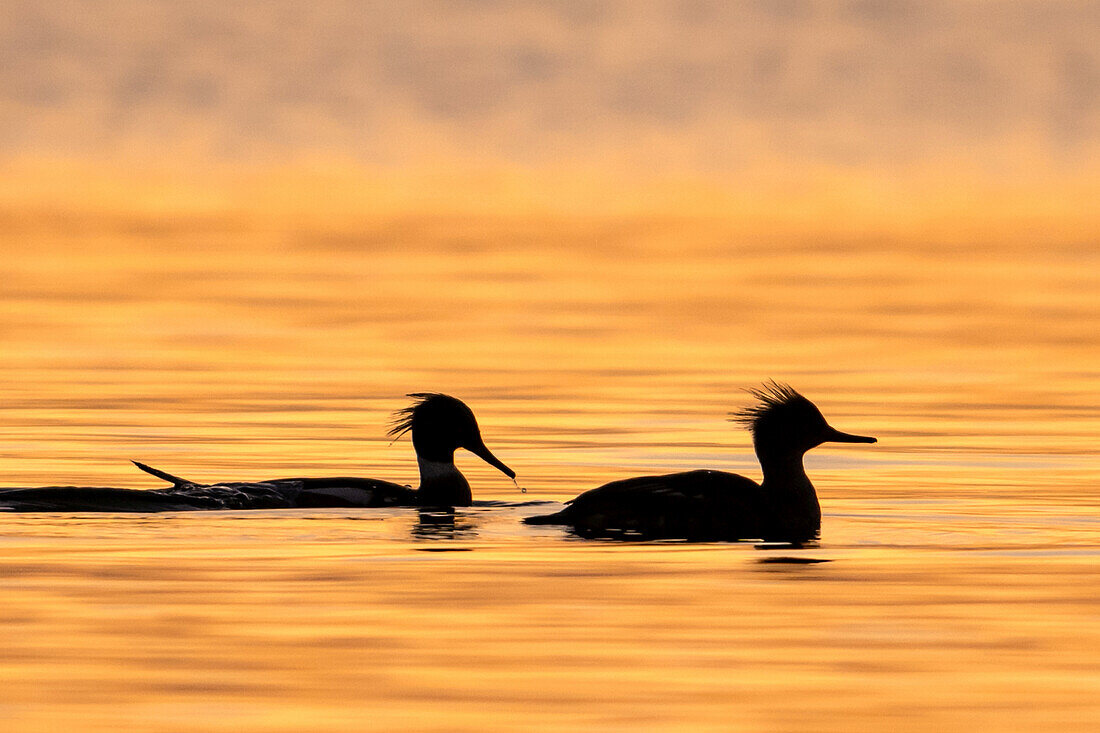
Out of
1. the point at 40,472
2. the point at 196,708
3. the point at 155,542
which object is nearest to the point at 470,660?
the point at 196,708

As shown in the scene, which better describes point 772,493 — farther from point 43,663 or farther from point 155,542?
point 43,663

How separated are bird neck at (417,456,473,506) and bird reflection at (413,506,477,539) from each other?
0.77ft

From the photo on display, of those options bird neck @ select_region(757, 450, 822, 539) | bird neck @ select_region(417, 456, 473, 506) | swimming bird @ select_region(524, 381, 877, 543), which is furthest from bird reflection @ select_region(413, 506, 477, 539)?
bird neck @ select_region(757, 450, 822, 539)

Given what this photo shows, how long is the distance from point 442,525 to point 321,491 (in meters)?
0.95

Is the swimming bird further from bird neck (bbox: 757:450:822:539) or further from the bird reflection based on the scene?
the bird reflection

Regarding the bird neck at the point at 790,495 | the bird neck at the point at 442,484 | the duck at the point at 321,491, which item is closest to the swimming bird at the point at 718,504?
the bird neck at the point at 790,495

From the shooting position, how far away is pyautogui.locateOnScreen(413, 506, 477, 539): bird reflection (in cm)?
A: 1744

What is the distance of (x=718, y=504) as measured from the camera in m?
17.2

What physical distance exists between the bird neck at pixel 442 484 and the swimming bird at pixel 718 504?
7.25 feet

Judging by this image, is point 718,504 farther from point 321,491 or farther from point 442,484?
point 442,484

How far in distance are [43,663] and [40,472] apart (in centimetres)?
883

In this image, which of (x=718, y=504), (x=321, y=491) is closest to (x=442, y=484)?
(x=321, y=491)

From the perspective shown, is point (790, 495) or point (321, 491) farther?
point (321, 491)

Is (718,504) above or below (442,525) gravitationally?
above
